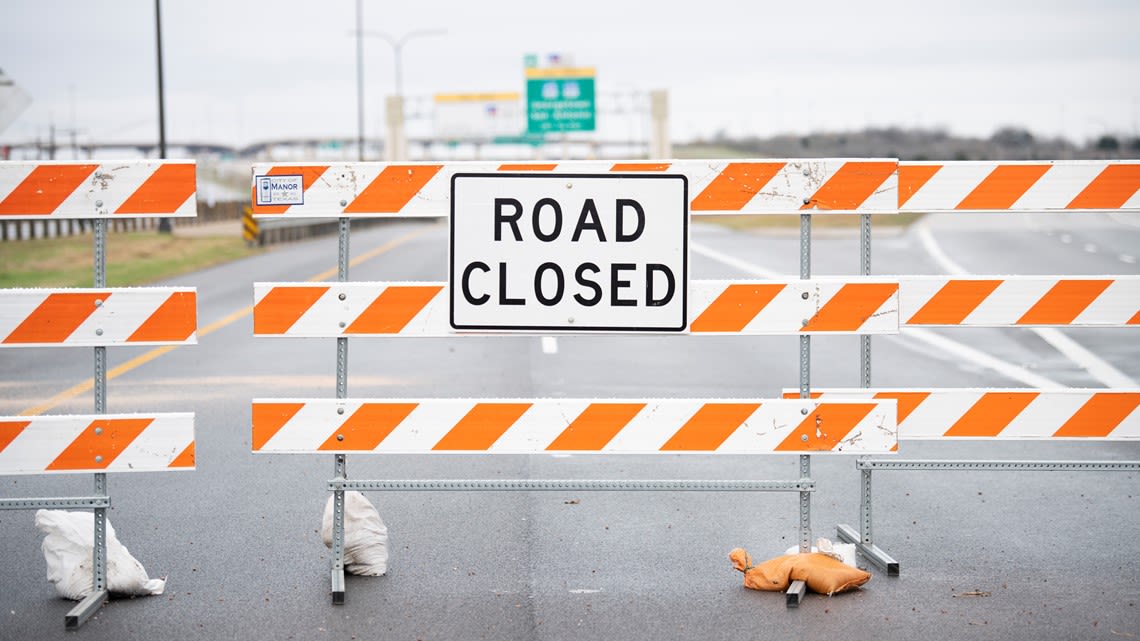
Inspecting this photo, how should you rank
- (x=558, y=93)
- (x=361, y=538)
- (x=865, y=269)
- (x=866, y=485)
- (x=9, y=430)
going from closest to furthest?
(x=9, y=430), (x=361, y=538), (x=865, y=269), (x=866, y=485), (x=558, y=93)

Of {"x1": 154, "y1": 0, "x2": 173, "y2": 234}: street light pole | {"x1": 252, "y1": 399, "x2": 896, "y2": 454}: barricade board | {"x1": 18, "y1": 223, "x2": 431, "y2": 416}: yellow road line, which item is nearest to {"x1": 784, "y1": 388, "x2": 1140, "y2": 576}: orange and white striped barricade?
{"x1": 252, "y1": 399, "x2": 896, "y2": 454}: barricade board

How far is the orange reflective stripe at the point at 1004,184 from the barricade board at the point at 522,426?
48.1 inches

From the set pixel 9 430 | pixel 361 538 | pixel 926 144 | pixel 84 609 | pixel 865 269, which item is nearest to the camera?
pixel 84 609

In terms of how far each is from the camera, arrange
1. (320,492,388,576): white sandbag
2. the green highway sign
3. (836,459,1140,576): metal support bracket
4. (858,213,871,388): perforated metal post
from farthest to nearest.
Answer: the green highway sign < (858,213,871,388): perforated metal post < (836,459,1140,576): metal support bracket < (320,492,388,576): white sandbag

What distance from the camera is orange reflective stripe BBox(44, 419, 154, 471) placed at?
6102mm

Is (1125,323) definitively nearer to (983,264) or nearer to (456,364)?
(456,364)

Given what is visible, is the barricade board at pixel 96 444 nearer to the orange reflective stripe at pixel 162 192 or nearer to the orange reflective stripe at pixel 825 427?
the orange reflective stripe at pixel 162 192

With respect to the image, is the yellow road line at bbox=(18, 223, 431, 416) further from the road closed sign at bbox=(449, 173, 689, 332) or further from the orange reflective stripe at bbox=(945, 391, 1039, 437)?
the orange reflective stripe at bbox=(945, 391, 1039, 437)

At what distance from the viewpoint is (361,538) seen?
6.42 metres

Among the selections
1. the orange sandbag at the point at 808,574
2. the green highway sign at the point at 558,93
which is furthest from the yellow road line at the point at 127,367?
the green highway sign at the point at 558,93

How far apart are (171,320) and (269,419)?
58cm

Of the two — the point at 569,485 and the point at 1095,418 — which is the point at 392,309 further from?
the point at 1095,418

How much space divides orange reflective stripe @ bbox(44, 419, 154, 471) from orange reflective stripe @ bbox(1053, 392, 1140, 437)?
4062 mm

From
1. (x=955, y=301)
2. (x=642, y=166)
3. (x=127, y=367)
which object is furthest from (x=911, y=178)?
(x=127, y=367)
